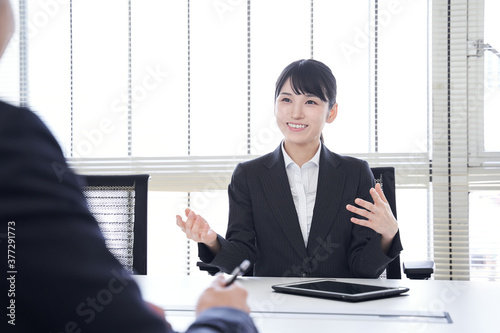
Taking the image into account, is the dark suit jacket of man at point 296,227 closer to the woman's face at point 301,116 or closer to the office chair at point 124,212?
the woman's face at point 301,116

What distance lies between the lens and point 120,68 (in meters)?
3.35

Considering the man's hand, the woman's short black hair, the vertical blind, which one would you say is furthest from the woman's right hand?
the vertical blind

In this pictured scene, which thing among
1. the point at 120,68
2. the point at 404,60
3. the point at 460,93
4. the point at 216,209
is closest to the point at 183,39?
the point at 120,68

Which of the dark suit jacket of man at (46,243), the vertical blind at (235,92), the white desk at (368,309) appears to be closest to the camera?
the dark suit jacket of man at (46,243)

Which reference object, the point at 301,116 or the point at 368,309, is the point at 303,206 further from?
the point at 368,309

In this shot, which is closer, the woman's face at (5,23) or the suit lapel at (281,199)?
the woman's face at (5,23)

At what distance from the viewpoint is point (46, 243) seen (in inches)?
20.0

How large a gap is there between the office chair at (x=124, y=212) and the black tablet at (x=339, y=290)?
692 millimetres

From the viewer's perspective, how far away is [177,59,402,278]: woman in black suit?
1.97 meters

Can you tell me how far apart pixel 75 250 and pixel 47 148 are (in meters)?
0.10

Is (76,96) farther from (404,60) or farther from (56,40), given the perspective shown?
(404,60)

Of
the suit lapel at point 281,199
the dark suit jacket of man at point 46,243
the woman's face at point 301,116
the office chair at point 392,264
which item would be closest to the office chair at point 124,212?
the office chair at point 392,264

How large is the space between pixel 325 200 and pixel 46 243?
5.48 feet

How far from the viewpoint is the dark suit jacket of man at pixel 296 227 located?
204 cm
